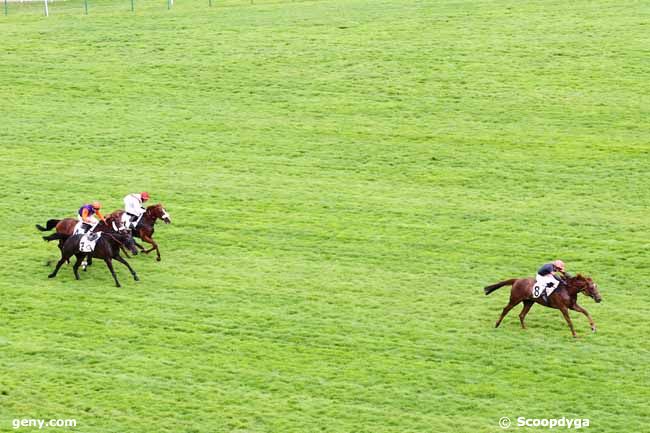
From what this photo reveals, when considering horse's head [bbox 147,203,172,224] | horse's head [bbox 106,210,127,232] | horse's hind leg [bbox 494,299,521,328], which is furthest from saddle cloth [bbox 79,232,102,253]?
horse's hind leg [bbox 494,299,521,328]

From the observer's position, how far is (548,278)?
22156 millimetres

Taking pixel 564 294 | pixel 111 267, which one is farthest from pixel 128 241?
pixel 564 294

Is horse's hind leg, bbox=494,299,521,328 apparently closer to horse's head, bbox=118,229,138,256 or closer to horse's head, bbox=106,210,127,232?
horse's head, bbox=118,229,138,256

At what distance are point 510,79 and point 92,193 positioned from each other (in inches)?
646

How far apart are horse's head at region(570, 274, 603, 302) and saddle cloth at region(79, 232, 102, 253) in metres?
9.75

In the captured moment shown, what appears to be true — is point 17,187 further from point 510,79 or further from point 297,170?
point 510,79

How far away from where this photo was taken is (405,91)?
131 feet

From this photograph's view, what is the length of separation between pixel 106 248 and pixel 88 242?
0.40 meters

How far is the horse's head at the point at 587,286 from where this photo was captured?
2180cm

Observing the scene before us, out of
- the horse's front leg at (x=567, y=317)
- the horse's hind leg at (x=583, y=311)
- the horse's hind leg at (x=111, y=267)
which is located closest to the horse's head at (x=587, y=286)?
the horse's hind leg at (x=583, y=311)

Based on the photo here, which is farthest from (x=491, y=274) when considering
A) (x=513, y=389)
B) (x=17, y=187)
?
(x=17, y=187)

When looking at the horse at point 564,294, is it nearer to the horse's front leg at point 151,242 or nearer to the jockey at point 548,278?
the jockey at point 548,278

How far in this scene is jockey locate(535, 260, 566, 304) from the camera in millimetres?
22016

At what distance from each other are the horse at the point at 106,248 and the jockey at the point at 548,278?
8773mm
